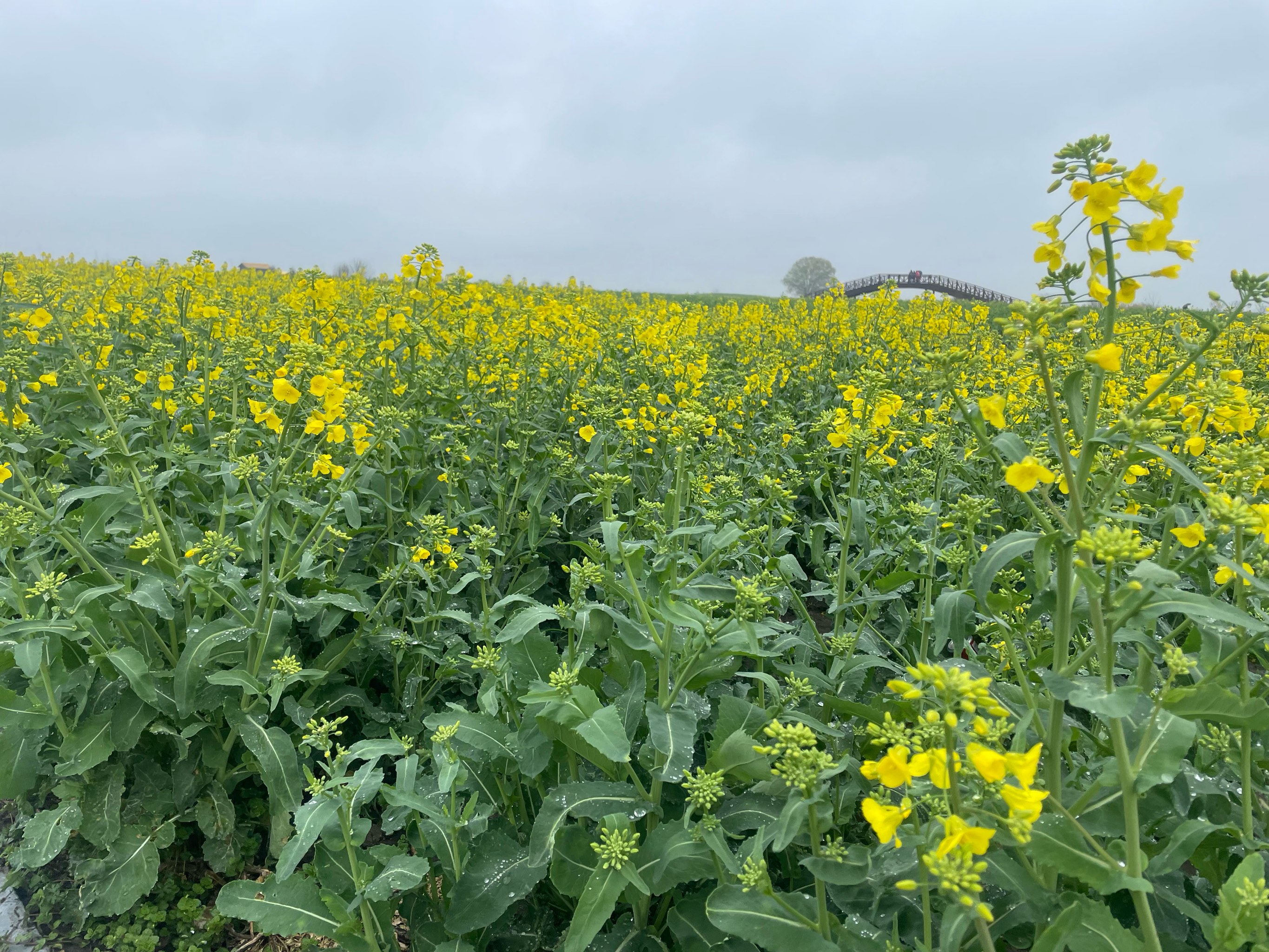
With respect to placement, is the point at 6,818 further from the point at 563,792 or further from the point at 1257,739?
the point at 1257,739

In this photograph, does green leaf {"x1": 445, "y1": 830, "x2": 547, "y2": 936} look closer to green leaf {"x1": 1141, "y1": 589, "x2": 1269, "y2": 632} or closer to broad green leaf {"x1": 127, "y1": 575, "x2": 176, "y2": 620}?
broad green leaf {"x1": 127, "y1": 575, "x2": 176, "y2": 620}

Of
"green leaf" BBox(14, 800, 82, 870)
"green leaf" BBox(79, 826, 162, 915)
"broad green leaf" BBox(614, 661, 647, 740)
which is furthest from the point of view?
"green leaf" BBox(79, 826, 162, 915)

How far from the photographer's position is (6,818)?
2.71 meters

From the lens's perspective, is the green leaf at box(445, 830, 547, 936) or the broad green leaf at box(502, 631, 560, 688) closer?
the green leaf at box(445, 830, 547, 936)

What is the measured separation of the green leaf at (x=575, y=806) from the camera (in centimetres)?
172

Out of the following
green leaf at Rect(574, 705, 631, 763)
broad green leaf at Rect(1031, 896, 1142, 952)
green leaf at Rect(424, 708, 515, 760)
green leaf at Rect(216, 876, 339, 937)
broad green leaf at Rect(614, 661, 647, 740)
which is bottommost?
green leaf at Rect(216, 876, 339, 937)

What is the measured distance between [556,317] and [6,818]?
475cm

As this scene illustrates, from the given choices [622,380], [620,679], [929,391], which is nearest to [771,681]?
[620,679]

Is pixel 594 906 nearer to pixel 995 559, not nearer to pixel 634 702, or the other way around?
pixel 634 702

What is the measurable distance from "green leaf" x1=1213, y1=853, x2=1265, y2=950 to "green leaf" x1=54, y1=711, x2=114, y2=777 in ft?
9.73

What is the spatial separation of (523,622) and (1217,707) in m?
1.57

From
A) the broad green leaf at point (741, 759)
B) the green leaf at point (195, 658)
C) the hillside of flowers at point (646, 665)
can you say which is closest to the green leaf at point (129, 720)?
the hillside of flowers at point (646, 665)

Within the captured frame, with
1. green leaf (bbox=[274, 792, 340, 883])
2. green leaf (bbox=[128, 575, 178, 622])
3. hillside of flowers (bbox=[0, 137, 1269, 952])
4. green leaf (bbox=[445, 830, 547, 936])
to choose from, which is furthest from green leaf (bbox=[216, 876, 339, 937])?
green leaf (bbox=[128, 575, 178, 622])

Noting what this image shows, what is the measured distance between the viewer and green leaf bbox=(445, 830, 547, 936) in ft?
5.73
